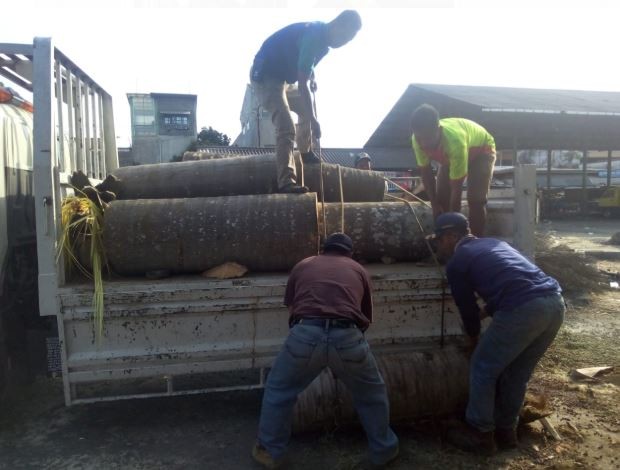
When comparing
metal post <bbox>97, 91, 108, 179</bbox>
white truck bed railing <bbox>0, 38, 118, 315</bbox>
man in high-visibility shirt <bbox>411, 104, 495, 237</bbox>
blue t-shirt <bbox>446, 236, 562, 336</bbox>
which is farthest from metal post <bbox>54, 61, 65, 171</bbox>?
blue t-shirt <bbox>446, 236, 562, 336</bbox>

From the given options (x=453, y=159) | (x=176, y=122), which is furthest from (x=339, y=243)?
(x=176, y=122)

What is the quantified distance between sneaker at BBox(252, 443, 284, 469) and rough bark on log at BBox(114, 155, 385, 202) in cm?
201

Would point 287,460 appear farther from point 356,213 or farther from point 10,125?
point 10,125

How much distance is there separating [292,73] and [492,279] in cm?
252

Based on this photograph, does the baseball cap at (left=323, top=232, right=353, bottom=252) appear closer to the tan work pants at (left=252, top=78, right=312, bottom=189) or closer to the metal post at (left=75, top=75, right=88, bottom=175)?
the tan work pants at (left=252, top=78, right=312, bottom=189)

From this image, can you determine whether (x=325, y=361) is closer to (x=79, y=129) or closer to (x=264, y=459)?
(x=264, y=459)

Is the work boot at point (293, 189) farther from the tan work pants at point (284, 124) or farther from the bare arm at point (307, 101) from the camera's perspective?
the bare arm at point (307, 101)

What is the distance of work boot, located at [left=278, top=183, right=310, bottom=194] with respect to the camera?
159 inches

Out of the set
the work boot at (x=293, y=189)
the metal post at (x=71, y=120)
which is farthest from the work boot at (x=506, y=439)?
the metal post at (x=71, y=120)

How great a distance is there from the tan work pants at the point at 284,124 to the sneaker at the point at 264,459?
75.0 inches

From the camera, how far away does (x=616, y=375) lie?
4684 millimetres

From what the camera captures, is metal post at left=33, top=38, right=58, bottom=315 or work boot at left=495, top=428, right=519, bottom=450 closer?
metal post at left=33, top=38, right=58, bottom=315

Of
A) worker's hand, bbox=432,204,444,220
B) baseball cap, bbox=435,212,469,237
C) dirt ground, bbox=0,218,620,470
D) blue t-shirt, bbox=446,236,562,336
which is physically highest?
worker's hand, bbox=432,204,444,220

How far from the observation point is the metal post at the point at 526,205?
399cm
